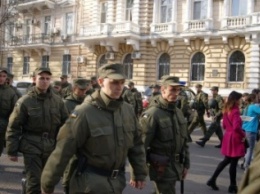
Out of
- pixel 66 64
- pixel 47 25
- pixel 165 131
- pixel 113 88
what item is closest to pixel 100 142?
pixel 113 88

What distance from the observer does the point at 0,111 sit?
21.5 ft

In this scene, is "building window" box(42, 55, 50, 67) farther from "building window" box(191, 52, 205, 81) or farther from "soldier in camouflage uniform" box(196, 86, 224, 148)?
"soldier in camouflage uniform" box(196, 86, 224, 148)

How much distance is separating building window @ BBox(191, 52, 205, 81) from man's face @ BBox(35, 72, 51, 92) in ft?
59.9

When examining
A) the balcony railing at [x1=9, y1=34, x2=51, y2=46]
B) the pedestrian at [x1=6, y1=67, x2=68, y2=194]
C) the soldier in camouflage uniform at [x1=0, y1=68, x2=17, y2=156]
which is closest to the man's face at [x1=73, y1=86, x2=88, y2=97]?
the soldier in camouflage uniform at [x1=0, y1=68, x2=17, y2=156]

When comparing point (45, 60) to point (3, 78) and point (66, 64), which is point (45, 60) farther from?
point (3, 78)

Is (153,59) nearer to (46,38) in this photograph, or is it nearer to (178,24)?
(178,24)

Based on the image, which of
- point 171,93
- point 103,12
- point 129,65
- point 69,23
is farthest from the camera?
point 69,23

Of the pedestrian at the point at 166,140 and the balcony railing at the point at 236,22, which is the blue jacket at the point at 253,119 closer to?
the pedestrian at the point at 166,140

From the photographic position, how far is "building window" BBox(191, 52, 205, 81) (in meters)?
22.4

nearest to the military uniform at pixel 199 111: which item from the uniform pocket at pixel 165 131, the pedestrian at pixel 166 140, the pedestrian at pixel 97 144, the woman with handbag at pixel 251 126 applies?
the woman with handbag at pixel 251 126

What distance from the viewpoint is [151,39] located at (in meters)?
23.9

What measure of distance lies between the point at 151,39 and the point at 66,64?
8.55m

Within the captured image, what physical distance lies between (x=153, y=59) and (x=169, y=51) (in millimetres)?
1244

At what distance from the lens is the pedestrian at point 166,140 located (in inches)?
163
